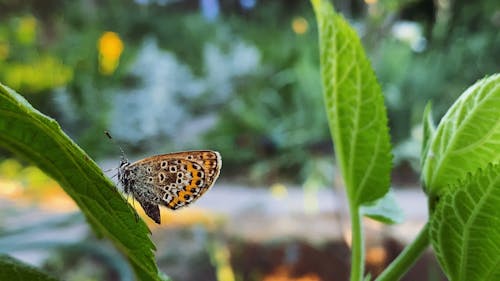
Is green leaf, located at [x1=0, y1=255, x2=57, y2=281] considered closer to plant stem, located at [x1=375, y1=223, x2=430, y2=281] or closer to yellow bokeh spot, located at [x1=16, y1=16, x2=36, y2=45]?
plant stem, located at [x1=375, y1=223, x2=430, y2=281]

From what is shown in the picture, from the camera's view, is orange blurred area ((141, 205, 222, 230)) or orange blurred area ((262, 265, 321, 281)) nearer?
orange blurred area ((262, 265, 321, 281))

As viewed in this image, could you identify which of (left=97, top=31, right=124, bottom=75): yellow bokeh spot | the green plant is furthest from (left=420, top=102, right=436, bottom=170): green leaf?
(left=97, top=31, right=124, bottom=75): yellow bokeh spot

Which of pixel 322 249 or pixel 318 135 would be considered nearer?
pixel 322 249

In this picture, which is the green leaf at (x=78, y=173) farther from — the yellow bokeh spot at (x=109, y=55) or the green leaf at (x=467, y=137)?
the yellow bokeh spot at (x=109, y=55)

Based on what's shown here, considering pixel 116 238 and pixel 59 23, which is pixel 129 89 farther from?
pixel 116 238

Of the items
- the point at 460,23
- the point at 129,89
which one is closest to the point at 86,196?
the point at 460,23

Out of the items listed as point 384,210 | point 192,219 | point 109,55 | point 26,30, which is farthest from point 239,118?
point 384,210

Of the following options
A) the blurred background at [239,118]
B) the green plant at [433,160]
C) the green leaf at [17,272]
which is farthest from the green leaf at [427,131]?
the blurred background at [239,118]
